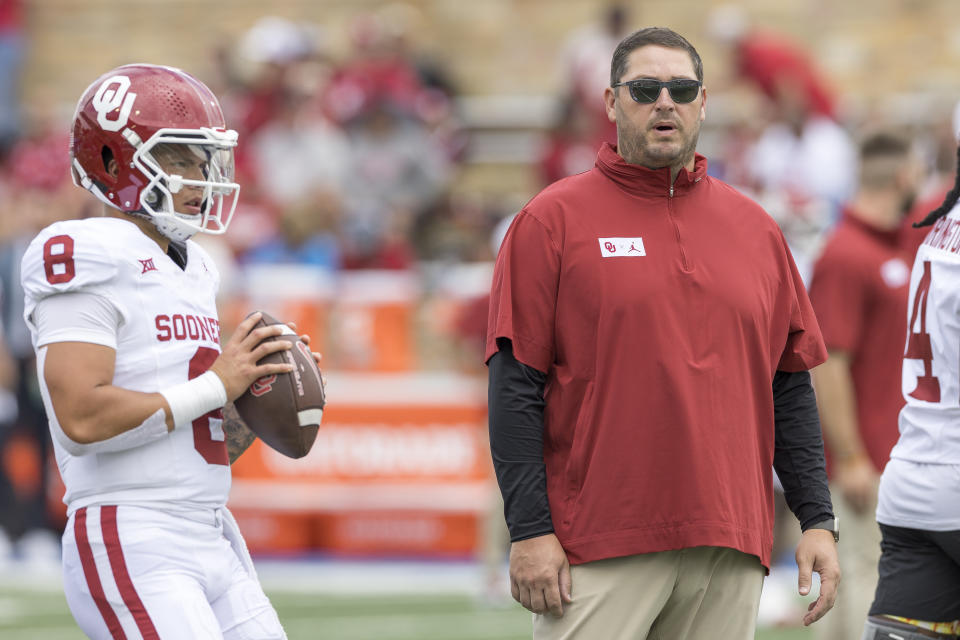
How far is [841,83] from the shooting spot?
13328 mm

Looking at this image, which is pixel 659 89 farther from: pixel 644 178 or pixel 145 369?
pixel 145 369

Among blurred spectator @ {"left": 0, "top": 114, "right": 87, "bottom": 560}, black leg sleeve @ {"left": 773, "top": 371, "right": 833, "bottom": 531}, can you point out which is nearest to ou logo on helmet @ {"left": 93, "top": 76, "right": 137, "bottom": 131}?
black leg sleeve @ {"left": 773, "top": 371, "right": 833, "bottom": 531}

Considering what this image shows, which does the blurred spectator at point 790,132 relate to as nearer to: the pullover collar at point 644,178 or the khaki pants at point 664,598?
the pullover collar at point 644,178

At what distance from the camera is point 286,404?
12.4 feet

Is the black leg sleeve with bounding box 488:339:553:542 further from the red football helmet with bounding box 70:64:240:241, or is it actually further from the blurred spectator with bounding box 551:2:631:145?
the blurred spectator with bounding box 551:2:631:145

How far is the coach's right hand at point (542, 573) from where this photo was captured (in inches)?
140

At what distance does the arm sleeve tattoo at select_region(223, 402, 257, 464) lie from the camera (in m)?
3.92

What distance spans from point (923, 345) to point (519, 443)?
1166 millimetres

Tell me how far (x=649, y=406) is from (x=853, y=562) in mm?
2563

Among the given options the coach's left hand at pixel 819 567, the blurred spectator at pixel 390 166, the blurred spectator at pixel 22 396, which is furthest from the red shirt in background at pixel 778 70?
the coach's left hand at pixel 819 567

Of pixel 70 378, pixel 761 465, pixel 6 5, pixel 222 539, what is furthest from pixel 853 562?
pixel 6 5

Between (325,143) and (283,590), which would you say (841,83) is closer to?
(325,143)

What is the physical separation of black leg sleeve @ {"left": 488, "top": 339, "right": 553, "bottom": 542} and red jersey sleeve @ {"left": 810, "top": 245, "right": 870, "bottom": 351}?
2.29 m

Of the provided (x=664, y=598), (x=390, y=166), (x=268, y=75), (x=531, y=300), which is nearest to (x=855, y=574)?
(x=664, y=598)
